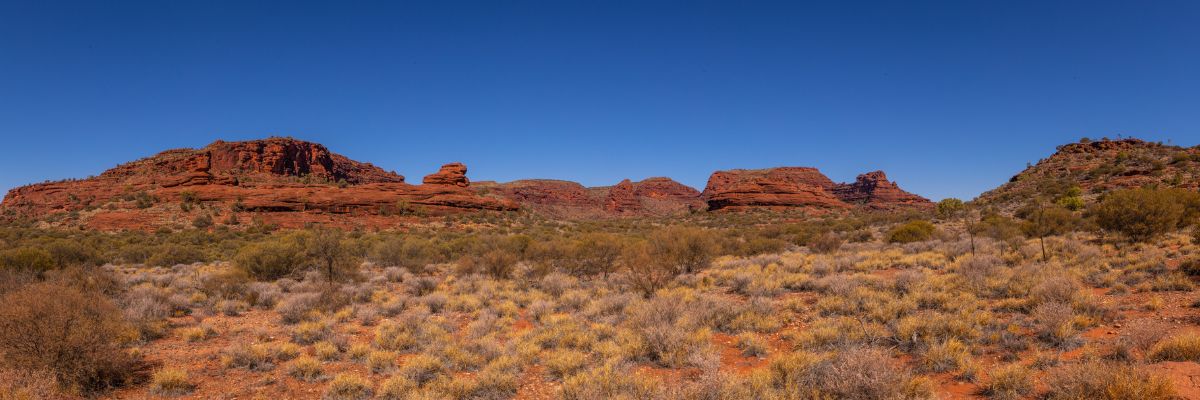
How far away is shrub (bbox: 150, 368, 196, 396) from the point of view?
575cm

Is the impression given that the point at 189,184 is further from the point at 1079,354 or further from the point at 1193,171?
the point at 1193,171

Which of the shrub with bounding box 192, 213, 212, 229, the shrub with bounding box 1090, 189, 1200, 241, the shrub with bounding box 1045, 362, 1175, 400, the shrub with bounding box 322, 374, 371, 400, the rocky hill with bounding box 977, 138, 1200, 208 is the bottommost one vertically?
the shrub with bounding box 322, 374, 371, 400

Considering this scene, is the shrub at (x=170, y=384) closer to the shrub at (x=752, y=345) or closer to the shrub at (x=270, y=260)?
the shrub at (x=752, y=345)

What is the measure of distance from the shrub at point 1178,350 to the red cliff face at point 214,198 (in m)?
43.8

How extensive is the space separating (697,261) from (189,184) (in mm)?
51080

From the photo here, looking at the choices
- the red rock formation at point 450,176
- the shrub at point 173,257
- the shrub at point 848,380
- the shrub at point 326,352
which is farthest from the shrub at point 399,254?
the red rock formation at point 450,176

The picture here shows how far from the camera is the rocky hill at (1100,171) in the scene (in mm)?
28484

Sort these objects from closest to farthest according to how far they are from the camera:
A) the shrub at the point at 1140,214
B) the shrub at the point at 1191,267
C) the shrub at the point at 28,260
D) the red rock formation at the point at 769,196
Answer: the shrub at the point at 1191,267 → the shrub at the point at 1140,214 → the shrub at the point at 28,260 → the red rock formation at the point at 769,196

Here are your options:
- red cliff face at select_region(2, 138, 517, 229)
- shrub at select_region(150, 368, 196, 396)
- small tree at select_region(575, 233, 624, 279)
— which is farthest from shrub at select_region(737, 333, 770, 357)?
red cliff face at select_region(2, 138, 517, 229)

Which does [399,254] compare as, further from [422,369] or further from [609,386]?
[609,386]

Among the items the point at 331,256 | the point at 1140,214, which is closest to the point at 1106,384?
the point at 1140,214

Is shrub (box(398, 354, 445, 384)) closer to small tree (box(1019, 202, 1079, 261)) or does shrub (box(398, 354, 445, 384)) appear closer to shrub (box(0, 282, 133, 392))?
shrub (box(0, 282, 133, 392))

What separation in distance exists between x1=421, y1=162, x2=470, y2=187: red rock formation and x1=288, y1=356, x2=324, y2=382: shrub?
48.9 meters

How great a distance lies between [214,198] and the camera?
41.4 m
